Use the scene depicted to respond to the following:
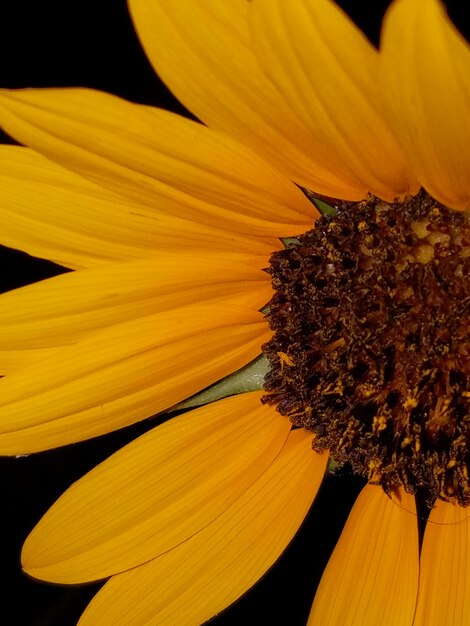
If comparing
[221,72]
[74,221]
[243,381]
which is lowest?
[243,381]

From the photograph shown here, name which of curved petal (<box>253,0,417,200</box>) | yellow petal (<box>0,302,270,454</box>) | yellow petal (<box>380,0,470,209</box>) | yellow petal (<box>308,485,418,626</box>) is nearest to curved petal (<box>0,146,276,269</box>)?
yellow petal (<box>0,302,270,454</box>)

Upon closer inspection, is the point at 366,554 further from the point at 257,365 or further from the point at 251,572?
the point at 257,365

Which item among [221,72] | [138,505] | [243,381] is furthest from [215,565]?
[221,72]

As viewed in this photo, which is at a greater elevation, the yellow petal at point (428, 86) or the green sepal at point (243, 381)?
the yellow petal at point (428, 86)

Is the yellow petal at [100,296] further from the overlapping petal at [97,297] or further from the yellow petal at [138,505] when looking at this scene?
the yellow petal at [138,505]

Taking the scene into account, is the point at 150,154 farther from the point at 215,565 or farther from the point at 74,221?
the point at 215,565

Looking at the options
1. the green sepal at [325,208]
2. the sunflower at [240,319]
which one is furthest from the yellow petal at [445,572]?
the green sepal at [325,208]

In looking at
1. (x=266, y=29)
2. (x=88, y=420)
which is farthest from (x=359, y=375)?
(x=266, y=29)
